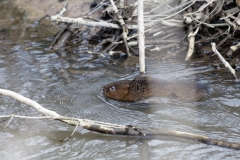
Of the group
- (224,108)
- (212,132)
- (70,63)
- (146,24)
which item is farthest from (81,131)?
(146,24)

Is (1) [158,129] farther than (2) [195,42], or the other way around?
(2) [195,42]

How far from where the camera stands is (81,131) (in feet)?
13.0

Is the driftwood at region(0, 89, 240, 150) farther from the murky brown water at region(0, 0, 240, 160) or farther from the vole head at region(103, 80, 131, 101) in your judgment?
the vole head at region(103, 80, 131, 101)

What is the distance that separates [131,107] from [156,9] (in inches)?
107

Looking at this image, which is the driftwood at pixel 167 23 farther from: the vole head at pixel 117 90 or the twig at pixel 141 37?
the vole head at pixel 117 90

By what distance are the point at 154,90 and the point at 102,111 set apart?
0.66m

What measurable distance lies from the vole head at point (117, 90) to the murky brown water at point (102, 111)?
0.08 m

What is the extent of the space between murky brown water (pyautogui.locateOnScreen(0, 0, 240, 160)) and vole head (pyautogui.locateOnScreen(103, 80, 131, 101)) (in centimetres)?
8

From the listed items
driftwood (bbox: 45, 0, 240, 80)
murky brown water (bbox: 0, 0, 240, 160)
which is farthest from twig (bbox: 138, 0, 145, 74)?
driftwood (bbox: 45, 0, 240, 80)

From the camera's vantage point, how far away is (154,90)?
4.44m

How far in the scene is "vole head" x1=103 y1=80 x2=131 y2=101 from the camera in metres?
4.57

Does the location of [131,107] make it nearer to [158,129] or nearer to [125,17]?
[158,129]

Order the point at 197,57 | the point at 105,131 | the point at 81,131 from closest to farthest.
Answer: the point at 105,131 < the point at 81,131 < the point at 197,57

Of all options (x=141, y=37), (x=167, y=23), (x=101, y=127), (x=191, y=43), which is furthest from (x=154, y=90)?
(x=167, y=23)
